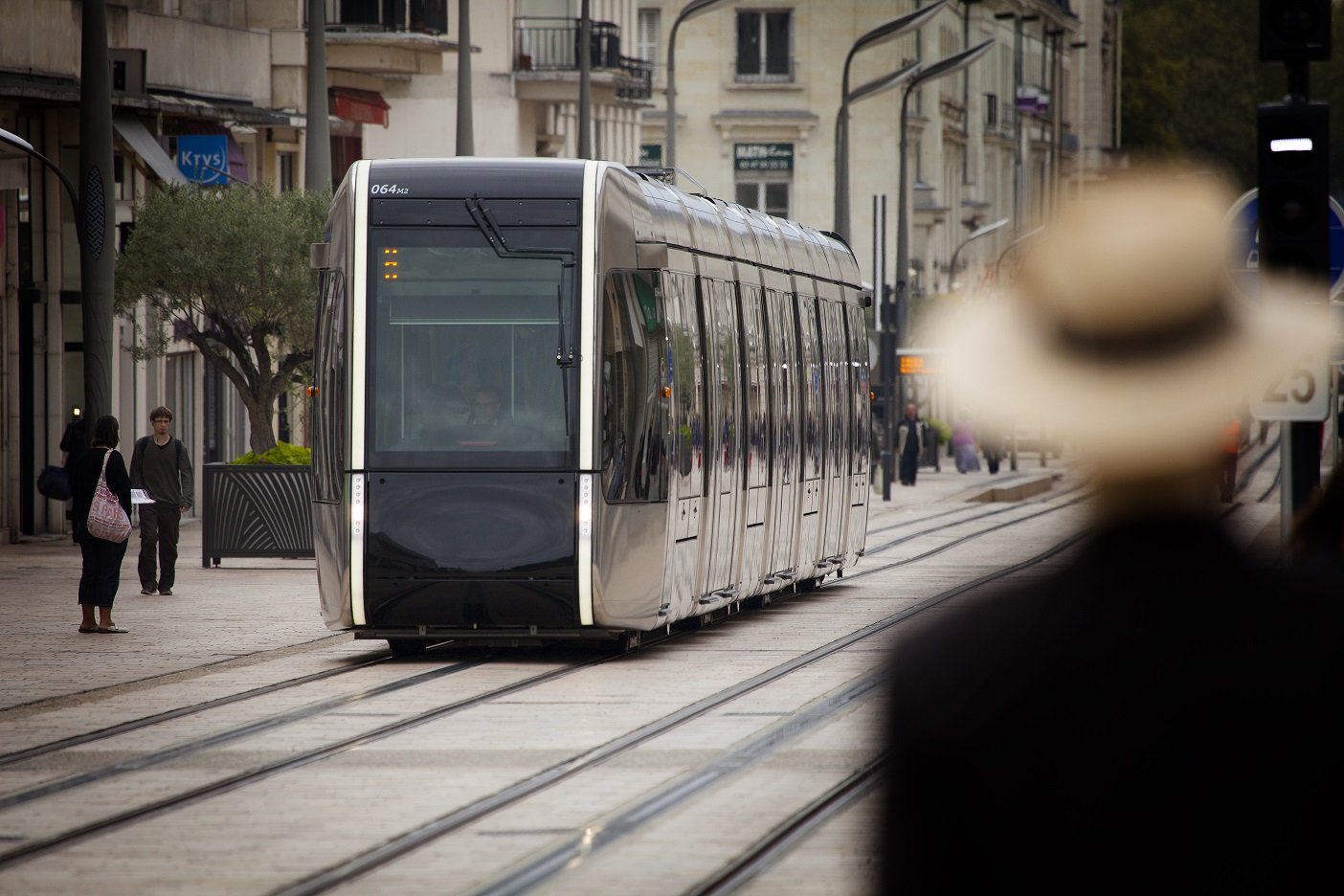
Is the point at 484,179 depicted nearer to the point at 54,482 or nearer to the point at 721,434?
the point at 721,434

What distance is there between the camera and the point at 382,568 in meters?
14.7

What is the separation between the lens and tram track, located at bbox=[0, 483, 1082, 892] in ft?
28.9

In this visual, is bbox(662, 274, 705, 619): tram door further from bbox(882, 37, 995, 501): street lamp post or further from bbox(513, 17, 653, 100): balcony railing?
bbox(513, 17, 653, 100): balcony railing

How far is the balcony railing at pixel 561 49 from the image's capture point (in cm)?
5041

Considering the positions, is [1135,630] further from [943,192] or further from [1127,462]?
[943,192]

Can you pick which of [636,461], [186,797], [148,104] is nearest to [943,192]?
[148,104]

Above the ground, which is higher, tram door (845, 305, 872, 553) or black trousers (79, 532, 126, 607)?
tram door (845, 305, 872, 553)

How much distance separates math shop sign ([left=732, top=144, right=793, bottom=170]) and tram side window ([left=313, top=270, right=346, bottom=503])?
59.7m

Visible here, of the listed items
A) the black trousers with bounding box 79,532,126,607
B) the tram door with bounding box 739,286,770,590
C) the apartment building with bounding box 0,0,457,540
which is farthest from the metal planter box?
the tram door with bounding box 739,286,770,590

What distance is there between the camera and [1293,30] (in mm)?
10281

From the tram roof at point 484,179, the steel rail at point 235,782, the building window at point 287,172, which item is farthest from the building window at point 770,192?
the steel rail at point 235,782

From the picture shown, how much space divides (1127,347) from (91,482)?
53.3 ft

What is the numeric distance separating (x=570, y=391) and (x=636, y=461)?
0.62 m

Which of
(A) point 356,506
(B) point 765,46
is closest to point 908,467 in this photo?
(B) point 765,46
